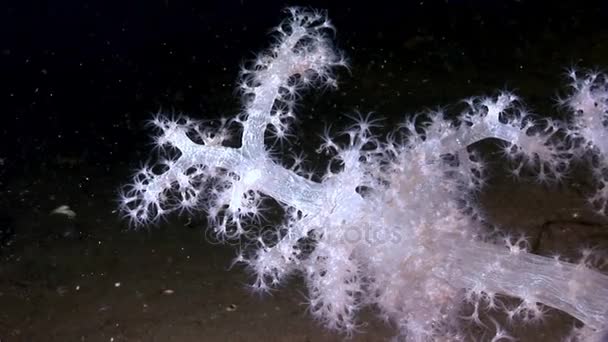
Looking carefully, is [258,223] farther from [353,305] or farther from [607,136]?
[607,136]

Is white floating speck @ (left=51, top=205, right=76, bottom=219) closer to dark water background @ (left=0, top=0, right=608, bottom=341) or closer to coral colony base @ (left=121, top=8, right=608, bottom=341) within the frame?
dark water background @ (left=0, top=0, right=608, bottom=341)

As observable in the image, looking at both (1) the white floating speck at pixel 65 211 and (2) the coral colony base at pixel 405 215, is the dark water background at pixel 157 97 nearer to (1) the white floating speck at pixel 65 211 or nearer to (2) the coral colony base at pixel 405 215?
(1) the white floating speck at pixel 65 211

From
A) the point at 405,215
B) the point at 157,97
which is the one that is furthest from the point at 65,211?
the point at 405,215

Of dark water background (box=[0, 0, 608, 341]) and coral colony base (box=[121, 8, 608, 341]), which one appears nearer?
coral colony base (box=[121, 8, 608, 341])

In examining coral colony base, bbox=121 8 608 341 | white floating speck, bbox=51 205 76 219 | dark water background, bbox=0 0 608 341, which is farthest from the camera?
white floating speck, bbox=51 205 76 219

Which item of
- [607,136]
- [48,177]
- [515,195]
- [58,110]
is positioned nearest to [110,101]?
[58,110]

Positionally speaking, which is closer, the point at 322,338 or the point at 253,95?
the point at 322,338

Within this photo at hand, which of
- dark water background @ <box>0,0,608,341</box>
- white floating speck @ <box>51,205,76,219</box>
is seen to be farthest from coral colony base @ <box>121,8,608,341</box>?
white floating speck @ <box>51,205,76,219</box>

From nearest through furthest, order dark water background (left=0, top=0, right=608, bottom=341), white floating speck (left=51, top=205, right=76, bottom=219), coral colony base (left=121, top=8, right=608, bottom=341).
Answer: coral colony base (left=121, top=8, right=608, bottom=341)
dark water background (left=0, top=0, right=608, bottom=341)
white floating speck (left=51, top=205, right=76, bottom=219)

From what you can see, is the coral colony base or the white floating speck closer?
the coral colony base
